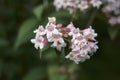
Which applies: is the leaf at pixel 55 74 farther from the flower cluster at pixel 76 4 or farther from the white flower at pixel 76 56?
the white flower at pixel 76 56

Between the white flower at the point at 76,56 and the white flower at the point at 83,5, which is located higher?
the white flower at the point at 83,5

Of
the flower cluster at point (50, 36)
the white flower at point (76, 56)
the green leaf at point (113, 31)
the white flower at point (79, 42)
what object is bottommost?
the white flower at point (76, 56)

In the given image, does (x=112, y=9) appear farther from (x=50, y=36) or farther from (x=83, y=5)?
(x=50, y=36)

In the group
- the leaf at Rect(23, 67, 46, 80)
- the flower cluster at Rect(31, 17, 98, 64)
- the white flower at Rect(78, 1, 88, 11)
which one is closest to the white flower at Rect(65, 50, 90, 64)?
the flower cluster at Rect(31, 17, 98, 64)

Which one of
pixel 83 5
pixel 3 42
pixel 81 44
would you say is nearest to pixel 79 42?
pixel 81 44

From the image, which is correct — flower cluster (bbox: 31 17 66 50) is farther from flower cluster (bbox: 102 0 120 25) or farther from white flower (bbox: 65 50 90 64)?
flower cluster (bbox: 102 0 120 25)

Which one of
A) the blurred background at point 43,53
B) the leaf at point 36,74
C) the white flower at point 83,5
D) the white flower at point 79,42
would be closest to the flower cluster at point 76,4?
the white flower at point 83,5

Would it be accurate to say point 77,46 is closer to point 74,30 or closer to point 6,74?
point 74,30
